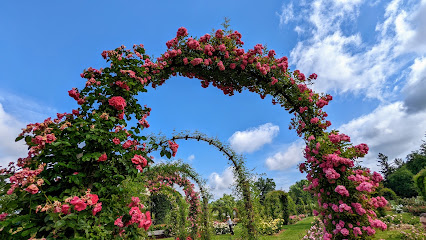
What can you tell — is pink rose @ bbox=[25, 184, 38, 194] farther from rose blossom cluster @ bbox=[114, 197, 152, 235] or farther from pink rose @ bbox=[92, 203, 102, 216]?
rose blossom cluster @ bbox=[114, 197, 152, 235]

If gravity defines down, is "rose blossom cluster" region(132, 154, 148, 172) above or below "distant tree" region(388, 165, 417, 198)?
below

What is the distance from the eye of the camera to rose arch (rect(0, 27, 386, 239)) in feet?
6.69

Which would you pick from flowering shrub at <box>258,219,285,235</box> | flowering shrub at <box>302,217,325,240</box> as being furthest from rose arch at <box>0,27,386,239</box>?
flowering shrub at <box>258,219,285,235</box>

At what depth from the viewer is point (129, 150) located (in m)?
2.68

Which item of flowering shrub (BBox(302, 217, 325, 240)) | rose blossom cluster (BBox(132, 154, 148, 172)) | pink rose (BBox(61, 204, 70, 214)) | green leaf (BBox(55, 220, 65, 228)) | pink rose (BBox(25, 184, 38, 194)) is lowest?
flowering shrub (BBox(302, 217, 325, 240))

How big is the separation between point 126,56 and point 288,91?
3.08 meters

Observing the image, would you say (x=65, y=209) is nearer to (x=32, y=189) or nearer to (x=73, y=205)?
(x=73, y=205)

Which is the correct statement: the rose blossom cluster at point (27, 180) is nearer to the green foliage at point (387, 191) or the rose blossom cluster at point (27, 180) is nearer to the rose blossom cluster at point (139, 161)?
the rose blossom cluster at point (139, 161)

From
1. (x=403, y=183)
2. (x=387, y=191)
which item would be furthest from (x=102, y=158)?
(x=403, y=183)

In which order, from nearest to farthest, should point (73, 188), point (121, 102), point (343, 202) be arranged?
point (73, 188) < point (121, 102) < point (343, 202)

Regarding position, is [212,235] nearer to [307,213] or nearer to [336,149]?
[336,149]

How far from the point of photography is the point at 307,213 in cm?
2438

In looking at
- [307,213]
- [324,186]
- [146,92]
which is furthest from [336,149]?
[307,213]

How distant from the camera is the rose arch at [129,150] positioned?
2.04 meters
